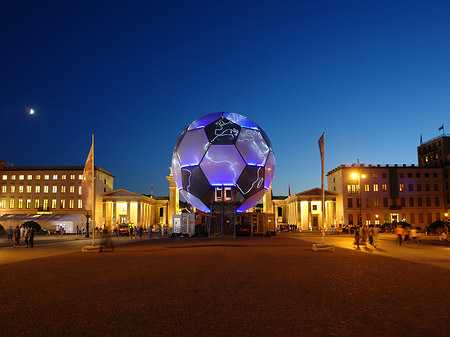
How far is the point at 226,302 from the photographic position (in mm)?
7766

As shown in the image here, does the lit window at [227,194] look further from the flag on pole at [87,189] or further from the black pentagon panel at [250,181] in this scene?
the flag on pole at [87,189]

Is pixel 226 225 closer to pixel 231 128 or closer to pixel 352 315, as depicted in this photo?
pixel 231 128

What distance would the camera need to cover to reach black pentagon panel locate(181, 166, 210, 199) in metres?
39.4

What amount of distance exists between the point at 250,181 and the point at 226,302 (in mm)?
32078

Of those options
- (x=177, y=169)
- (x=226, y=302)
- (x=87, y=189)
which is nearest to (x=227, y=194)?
(x=177, y=169)

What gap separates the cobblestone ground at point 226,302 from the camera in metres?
5.93

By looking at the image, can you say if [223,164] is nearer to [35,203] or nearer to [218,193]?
[218,193]

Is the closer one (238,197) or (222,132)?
(222,132)

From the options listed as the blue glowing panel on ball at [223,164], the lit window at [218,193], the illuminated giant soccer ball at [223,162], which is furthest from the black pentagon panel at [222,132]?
the lit window at [218,193]

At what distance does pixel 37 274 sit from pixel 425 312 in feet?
36.2

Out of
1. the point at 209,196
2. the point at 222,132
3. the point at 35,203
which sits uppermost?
the point at 222,132

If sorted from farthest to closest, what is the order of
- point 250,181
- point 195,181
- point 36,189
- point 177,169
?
point 36,189
point 177,169
point 195,181
point 250,181

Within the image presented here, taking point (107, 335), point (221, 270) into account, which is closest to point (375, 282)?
point (221, 270)

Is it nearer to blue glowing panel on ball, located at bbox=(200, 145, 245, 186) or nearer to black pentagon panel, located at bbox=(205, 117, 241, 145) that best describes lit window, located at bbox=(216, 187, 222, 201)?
blue glowing panel on ball, located at bbox=(200, 145, 245, 186)
